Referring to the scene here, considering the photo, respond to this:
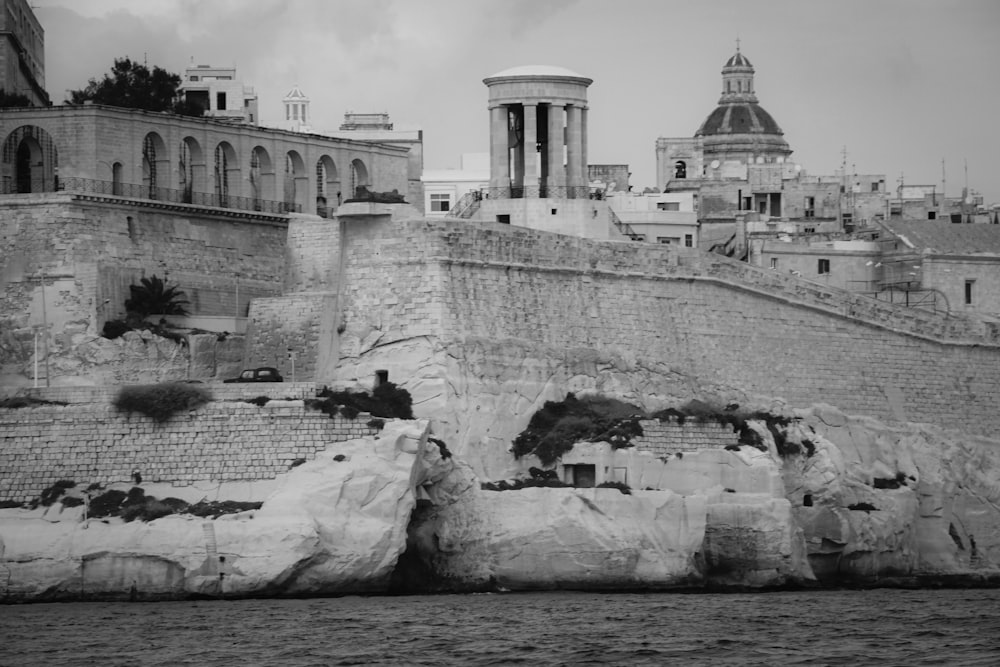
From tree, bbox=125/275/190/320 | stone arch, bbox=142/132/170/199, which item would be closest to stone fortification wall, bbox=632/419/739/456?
tree, bbox=125/275/190/320

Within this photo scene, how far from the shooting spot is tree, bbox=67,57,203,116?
72688mm

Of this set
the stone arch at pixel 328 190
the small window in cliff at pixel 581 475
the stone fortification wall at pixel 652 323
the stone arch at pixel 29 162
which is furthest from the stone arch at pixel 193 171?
the small window in cliff at pixel 581 475

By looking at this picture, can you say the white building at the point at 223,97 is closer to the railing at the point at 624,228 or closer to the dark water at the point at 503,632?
the railing at the point at 624,228

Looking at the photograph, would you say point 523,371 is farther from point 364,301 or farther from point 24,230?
point 24,230

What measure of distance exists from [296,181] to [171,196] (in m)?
4.41

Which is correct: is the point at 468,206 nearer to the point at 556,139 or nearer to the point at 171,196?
the point at 556,139

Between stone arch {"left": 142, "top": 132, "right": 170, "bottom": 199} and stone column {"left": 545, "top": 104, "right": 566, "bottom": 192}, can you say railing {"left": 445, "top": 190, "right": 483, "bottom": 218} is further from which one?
stone arch {"left": 142, "top": 132, "right": 170, "bottom": 199}

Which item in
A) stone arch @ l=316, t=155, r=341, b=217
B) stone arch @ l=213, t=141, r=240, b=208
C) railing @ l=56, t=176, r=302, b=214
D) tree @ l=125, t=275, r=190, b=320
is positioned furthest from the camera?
stone arch @ l=316, t=155, r=341, b=217

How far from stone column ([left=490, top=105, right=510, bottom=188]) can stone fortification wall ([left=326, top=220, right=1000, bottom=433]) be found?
621cm

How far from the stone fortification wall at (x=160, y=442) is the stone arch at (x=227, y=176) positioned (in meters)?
10.9

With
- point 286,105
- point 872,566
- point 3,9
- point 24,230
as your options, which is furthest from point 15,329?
point 286,105

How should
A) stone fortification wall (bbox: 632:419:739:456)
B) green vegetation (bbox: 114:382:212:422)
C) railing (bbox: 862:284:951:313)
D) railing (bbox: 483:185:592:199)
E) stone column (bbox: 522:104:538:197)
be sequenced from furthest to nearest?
1. railing (bbox: 862:284:951:313)
2. railing (bbox: 483:185:592:199)
3. stone column (bbox: 522:104:538:197)
4. stone fortification wall (bbox: 632:419:739:456)
5. green vegetation (bbox: 114:382:212:422)

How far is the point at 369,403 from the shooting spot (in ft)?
193

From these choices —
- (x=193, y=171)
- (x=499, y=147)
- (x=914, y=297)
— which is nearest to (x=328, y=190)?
(x=499, y=147)
